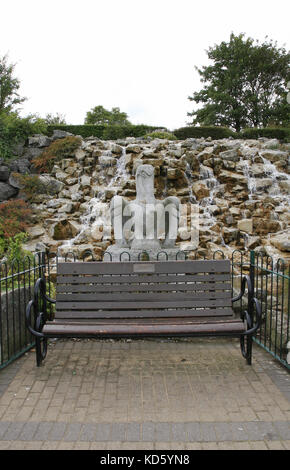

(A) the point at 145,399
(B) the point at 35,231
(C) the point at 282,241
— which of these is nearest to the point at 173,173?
(C) the point at 282,241

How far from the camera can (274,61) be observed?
109ft

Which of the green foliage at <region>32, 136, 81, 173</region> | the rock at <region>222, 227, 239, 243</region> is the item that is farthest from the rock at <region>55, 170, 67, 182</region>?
the rock at <region>222, 227, 239, 243</region>

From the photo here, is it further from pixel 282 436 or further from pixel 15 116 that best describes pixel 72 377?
pixel 15 116

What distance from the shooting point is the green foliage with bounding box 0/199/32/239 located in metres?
12.1

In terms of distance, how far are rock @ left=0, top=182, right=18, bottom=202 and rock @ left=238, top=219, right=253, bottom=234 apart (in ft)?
34.6

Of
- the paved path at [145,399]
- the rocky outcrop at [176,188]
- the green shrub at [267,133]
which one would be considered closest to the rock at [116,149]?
the rocky outcrop at [176,188]

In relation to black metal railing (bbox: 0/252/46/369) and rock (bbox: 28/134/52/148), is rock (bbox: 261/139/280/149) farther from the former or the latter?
black metal railing (bbox: 0/252/46/369)

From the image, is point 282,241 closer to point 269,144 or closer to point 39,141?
point 269,144

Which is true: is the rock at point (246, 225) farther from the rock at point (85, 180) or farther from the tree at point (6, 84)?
the tree at point (6, 84)

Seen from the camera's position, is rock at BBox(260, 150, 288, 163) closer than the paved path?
No

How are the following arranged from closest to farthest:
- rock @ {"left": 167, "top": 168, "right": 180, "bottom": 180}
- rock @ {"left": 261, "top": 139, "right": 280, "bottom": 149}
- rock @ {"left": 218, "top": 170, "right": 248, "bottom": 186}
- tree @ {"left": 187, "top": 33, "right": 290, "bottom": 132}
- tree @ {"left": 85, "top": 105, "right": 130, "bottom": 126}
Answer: rock @ {"left": 167, "top": 168, "right": 180, "bottom": 180}, rock @ {"left": 218, "top": 170, "right": 248, "bottom": 186}, rock @ {"left": 261, "top": 139, "right": 280, "bottom": 149}, tree @ {"left": 187, "top": 33, "right": 290, "bottom": 132}, tree @ {"left": 85, "top": 105, "right": 130, "bottom": 126}

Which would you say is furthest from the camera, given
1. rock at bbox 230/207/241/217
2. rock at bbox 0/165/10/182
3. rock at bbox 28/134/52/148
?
rock at bbox 28/134/52/148

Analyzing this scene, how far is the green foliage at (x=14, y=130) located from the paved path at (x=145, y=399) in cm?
1622
